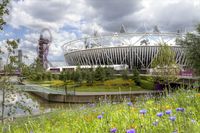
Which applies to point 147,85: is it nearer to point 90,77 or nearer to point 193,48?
point 90,77

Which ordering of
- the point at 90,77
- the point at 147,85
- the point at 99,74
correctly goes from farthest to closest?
the point at 99,74
the point at 90,77
the point at 147,85

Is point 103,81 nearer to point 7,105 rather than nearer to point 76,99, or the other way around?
point 76,99

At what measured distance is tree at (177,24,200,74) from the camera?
35.1 m

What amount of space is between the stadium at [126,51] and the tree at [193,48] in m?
67.1

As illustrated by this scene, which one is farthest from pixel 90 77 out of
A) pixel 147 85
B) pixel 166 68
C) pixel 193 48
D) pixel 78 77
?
pixel 166 68

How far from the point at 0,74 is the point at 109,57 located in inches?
3971

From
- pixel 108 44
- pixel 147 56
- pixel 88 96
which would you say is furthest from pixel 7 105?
pixel 108 44

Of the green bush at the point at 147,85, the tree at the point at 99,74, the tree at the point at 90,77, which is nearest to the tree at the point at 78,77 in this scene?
the tree at the point at 90,77

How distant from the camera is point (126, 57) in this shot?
11200cm

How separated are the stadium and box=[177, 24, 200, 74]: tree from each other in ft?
220

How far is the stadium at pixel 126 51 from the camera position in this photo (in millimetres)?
109562

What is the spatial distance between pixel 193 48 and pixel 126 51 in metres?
74.1

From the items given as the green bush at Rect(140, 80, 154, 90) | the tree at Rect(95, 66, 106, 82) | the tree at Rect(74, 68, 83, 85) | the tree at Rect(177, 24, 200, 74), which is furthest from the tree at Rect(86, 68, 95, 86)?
the tree at Rect(177, 24, 200, 74)

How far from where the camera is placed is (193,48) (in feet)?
A: 118
